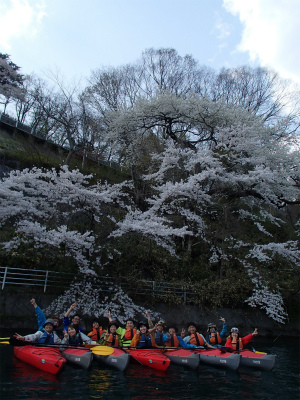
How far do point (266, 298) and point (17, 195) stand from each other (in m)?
11.0

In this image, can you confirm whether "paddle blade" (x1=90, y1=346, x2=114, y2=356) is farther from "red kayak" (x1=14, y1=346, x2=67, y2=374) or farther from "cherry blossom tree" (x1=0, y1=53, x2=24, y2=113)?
"cherry blossom tree" (x1=0, y1=53, x2=24, y2=113)

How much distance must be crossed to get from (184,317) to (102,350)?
594cm

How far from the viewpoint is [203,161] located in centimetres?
1573

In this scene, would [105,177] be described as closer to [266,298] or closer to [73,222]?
[73,222]

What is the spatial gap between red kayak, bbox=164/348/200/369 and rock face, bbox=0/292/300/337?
4.45 meters

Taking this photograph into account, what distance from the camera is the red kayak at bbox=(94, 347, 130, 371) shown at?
8.14m

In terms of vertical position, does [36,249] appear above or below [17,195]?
below

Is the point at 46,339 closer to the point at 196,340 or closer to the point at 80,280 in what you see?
the point at 196,340

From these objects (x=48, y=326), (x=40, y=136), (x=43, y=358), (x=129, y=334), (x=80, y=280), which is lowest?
(x=43, y=358)

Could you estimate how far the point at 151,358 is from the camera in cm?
850

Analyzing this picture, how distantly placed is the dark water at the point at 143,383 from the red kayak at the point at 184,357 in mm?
169

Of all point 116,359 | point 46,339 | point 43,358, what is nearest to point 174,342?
point 116,359

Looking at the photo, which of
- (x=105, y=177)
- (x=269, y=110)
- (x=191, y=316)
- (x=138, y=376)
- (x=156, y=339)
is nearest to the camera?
(x=138, y=376)

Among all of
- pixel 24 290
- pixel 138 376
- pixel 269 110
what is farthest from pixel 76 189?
pixel 269 110
